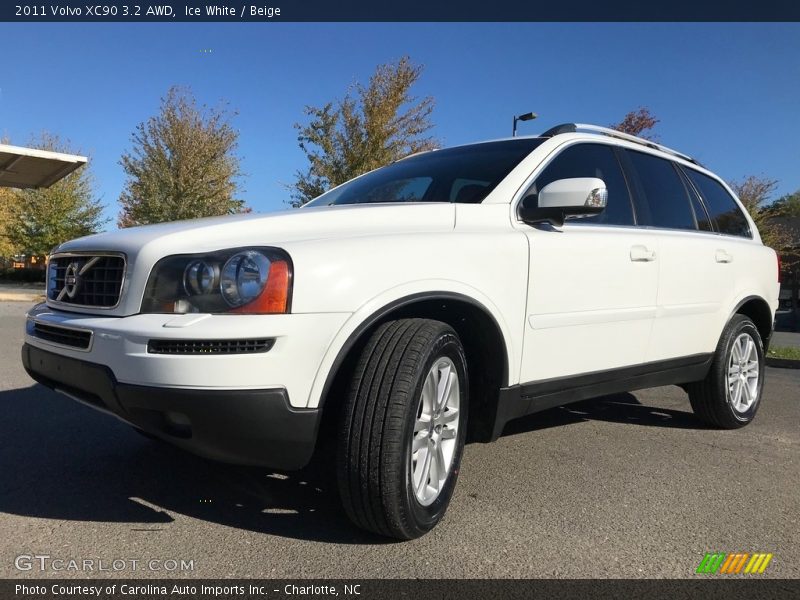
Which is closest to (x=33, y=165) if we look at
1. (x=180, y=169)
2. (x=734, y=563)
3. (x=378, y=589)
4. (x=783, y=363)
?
(x=180, y=169)

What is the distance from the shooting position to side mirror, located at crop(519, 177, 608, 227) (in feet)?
8.87

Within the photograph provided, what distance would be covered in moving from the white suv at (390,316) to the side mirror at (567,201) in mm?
10

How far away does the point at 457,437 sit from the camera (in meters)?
2.59

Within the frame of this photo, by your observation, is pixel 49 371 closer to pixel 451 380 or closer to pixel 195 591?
pixel 195 591

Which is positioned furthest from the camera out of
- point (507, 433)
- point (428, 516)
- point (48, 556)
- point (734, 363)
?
point (734, 363)

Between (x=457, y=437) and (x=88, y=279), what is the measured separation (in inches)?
65.7

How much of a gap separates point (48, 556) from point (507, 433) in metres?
2.73

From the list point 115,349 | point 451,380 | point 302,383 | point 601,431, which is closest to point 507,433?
point 601,431

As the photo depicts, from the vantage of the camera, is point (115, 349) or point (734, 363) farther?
point (734, 363)

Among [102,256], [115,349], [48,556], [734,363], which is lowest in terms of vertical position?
[48,556]

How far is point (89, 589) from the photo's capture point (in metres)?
1.97

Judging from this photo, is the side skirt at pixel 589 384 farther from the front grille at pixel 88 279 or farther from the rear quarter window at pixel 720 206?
the front grille at pixel 88 279

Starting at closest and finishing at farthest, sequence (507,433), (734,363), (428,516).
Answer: (428,516), (507,433), (734,363)

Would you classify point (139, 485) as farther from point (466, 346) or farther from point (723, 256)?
point (723, 256)
